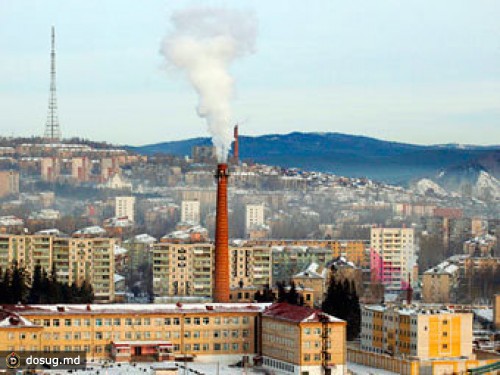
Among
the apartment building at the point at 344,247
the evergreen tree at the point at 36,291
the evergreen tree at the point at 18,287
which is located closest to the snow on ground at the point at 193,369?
the evergreen tree at the point at 18,287

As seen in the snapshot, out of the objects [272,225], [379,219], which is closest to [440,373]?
[272,225]

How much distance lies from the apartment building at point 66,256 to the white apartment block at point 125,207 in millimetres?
46353

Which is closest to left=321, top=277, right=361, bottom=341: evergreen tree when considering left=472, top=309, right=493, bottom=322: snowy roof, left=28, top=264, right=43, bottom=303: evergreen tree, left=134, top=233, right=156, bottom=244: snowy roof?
left=28, top=264, right=43, bottom=303: evergreen tree

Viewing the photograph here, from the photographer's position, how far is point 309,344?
159 feet

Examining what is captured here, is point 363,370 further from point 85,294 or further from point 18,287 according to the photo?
point 85,294

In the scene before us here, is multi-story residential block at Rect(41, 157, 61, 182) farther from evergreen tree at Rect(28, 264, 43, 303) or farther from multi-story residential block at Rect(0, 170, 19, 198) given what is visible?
evergreen tree at Rect(28, 264, 43, 303)

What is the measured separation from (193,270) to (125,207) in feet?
176

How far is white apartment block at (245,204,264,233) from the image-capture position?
413 ft

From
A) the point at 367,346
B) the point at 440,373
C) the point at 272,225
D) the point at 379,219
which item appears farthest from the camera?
the point at 379,219

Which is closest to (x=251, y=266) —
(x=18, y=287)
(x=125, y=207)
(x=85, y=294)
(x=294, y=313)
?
(x=85, y=294)

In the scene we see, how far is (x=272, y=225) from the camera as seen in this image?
127 meters

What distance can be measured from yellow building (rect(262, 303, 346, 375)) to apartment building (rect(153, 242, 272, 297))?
25609 mm

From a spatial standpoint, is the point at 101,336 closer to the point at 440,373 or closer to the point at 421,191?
Result: the point at 440,373

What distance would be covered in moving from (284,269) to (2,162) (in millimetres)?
65291
